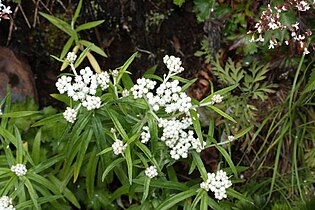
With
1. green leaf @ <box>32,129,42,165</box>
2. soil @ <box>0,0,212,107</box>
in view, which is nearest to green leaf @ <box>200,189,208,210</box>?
green leaf @ <box>32,129,42,165</box>

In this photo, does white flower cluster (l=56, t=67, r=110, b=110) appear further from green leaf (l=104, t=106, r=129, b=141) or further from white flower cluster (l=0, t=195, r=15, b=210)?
white flower cluster (l=0, t=195, r=15, b=210)

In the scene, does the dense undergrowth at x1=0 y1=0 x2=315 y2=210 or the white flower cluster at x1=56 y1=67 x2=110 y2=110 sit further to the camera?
the dense undergrowth at x1=0 y1=0 x2=315 y2=210

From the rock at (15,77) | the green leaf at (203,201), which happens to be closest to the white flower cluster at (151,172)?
the green leaf at (203,201)

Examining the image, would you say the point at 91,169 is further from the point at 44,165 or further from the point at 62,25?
the point at 62,25

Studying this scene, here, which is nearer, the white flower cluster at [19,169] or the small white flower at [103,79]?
the small white flower at [103,79]

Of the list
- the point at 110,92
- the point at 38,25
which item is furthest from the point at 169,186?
the point at 38,25

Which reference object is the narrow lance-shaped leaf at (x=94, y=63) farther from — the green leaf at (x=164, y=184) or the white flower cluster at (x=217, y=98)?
the white flower cluster at (x=217, y=98)

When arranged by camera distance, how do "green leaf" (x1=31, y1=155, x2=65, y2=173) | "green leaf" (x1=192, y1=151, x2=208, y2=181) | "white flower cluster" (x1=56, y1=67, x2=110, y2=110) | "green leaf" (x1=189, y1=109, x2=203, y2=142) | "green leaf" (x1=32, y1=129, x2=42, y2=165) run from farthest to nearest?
"green leaf" (x1=32, y1=129, x2=42, y2=165) < "green leaf" (x1=31, y1=155, x2=65, y2=173) < "green leaf" (x1=192, y1=151, x2=208, y2=181) < "green leaf" (x1=189, y1=109, x2=203, y2=142) < "white flower cluster" (x1=56, y1=67, x2=110, y2=110)

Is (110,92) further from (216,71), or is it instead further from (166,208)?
(216,71)
